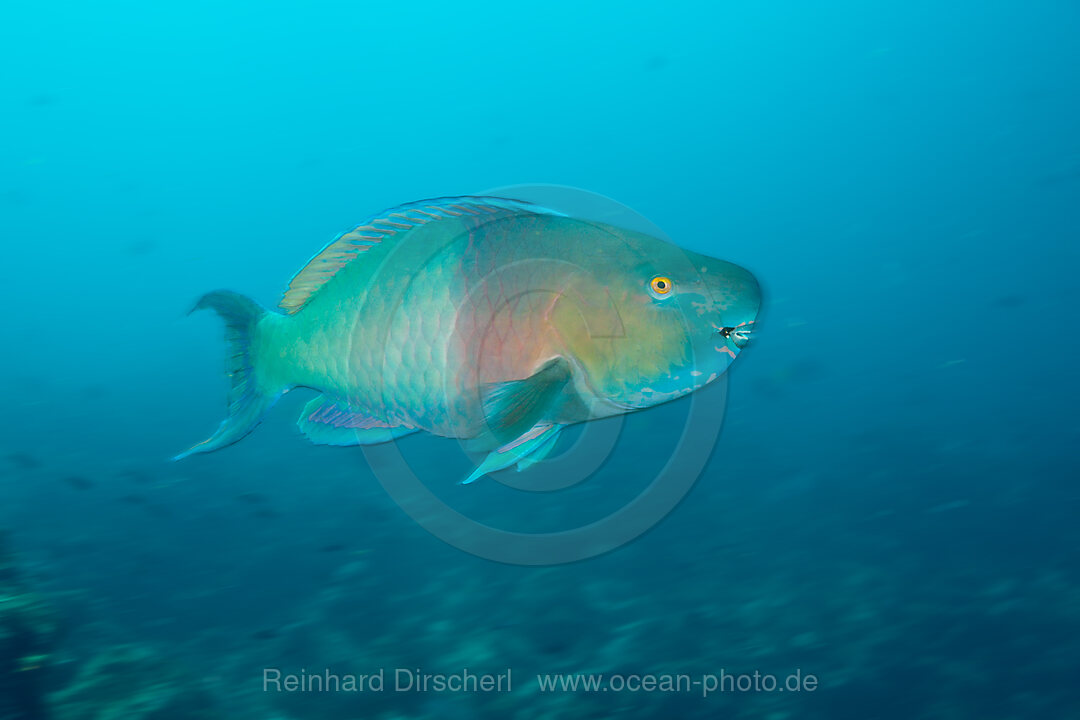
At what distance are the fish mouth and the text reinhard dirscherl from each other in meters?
2.45

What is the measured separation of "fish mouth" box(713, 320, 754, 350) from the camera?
1761 mm

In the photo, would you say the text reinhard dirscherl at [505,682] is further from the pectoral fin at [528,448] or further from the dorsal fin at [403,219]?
the dorsal fin at [403,219]

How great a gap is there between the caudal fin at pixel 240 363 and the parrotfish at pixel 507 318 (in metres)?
0.09

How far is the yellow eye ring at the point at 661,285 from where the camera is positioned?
178cm

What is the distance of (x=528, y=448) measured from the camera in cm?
186

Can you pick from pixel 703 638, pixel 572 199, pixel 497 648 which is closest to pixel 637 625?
pixel 703 638

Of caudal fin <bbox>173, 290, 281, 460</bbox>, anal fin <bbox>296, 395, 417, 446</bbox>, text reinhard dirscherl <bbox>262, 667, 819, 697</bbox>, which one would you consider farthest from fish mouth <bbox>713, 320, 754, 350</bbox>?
text reinhard dirscherl <bbox>262, 667, 819, 697</bbox>

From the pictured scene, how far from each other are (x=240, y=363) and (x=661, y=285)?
1395 mm

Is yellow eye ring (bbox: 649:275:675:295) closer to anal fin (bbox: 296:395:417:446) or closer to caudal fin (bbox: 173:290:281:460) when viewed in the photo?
anal fin (bbox: 296:395:417:446)

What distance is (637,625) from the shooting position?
13.1ft

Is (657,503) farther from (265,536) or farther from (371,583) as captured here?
(265,536)

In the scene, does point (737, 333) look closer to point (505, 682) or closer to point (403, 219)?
point (403, 219)

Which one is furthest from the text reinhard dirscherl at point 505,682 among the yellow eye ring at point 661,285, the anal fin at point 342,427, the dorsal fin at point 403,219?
the yellow eye ring at point 661,285

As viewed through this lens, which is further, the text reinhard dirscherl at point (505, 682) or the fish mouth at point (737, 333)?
the text reinhard dirscherl at point (505, 682)
